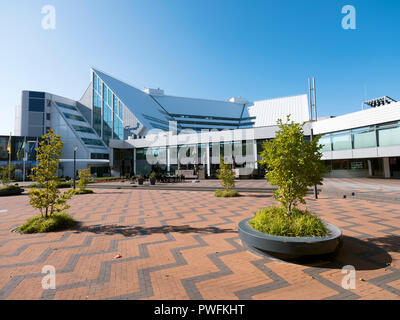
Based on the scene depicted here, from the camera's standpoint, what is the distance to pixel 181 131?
48.1 m

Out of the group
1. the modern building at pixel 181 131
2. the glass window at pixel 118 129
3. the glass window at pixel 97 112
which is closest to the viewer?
the modern building at pixel 181 131

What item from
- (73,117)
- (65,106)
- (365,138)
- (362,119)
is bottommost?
(365,138)

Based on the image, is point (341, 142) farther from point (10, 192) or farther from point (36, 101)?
point (36, 101)

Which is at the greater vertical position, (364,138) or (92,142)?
(92,142)

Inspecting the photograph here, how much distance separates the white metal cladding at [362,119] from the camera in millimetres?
18422

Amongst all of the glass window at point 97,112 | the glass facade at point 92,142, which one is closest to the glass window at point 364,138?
the glass facade at point 92,142

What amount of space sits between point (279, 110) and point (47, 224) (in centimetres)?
7487

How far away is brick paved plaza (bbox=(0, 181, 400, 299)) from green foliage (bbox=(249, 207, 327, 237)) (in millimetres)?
529

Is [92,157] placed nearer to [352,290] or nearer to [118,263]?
[118,263]

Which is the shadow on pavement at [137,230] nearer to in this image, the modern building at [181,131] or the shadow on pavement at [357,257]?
the shadow on pavement at [357,257]

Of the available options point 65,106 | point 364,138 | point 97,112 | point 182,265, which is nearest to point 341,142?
point 364,138

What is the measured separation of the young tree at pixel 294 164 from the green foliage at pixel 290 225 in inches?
10.7
